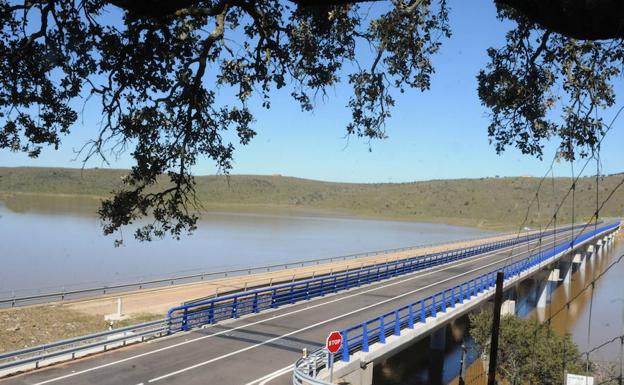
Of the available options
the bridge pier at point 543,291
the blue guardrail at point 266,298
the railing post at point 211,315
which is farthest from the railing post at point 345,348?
the bridge pier at point 543,291

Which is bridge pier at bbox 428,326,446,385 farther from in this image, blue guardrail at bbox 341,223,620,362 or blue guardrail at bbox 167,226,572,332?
blue guardrail at bbox 167,226,572,332

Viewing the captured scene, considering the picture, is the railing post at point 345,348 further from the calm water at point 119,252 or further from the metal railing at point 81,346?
the calm water at point 119,252

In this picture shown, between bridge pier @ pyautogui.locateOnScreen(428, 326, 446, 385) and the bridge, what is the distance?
2.45m

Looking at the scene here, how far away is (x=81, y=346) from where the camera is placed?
1566 cm

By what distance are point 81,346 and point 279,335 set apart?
671cm

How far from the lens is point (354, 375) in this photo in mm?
15953

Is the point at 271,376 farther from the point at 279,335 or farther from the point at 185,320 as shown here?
the point at 185,320

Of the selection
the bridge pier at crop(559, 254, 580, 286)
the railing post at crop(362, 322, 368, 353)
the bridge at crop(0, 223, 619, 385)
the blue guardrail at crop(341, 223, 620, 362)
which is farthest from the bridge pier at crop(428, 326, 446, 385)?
the bridge pier at crop(559, 254, 580, 286)

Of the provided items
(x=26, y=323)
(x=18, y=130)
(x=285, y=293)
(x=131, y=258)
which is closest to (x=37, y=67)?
(x=18, y=130)

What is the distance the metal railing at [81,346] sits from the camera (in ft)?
46.1

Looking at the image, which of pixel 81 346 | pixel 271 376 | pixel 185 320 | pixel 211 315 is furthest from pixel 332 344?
pixel 211 315

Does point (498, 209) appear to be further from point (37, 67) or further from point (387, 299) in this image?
point (37, 67)

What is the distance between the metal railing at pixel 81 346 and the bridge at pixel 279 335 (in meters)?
0.31

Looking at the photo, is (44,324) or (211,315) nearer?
(211,315)
